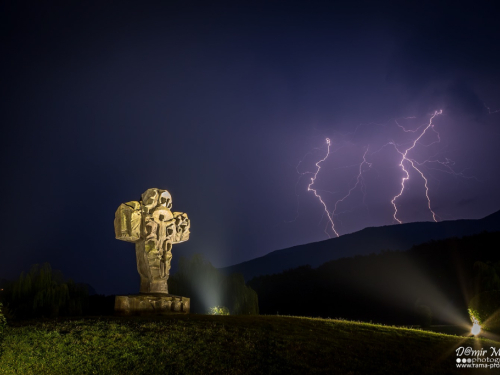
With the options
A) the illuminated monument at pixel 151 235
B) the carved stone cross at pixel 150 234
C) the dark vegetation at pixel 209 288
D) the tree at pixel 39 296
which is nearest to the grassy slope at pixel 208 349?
the illuminated monument at pixel 151 235

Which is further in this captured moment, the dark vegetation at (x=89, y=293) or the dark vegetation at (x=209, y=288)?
the dark vegetation at (x=209, y=288)

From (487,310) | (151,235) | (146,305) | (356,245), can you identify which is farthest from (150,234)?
(356,245)

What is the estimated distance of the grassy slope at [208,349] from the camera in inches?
268

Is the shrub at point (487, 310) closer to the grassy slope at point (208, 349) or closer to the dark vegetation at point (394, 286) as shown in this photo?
the dark vegetation at point (394, 286)

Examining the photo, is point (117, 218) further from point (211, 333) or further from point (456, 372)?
point (456, 372)

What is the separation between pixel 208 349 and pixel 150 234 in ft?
21.8

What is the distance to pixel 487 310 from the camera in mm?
17844

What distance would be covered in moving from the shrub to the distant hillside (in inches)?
2530

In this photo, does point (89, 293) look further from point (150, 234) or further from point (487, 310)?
point (487, 310)

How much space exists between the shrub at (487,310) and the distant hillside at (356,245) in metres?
64.3

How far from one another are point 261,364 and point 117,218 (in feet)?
27.9

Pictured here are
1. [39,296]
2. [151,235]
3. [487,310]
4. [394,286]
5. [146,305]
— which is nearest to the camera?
[146,305]

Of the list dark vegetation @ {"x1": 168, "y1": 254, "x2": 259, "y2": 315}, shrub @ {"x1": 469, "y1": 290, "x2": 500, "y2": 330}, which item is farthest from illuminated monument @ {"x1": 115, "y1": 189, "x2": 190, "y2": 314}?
shrub @ {"x1": 469, "y1": 290, "x2": 500, "y2": 330}

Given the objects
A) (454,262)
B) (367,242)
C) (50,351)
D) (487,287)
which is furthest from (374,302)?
(367,242)
